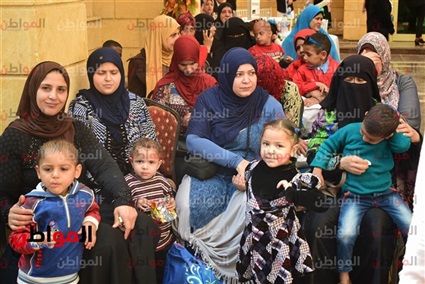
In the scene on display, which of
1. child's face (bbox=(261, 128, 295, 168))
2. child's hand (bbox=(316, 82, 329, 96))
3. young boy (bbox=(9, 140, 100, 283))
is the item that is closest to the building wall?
young boy (bbox=(9, 140, 100, 283))

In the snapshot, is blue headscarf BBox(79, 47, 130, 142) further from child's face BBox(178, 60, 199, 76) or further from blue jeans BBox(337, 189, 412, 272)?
blue jeans BBox(337, 189, 412, 272)

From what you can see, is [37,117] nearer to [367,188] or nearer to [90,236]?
[90,236]

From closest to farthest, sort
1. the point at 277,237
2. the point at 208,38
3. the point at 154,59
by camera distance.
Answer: the point at 277,237 → the point at 154,59 → the point at 208,38

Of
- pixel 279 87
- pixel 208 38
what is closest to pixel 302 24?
pixel 208 38

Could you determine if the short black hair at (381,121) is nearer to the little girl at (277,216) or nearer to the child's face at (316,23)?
the little girl at (277,216)

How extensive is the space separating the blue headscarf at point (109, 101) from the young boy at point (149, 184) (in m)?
0.27

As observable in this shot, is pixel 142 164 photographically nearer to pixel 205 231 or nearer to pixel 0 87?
pixel 205 231

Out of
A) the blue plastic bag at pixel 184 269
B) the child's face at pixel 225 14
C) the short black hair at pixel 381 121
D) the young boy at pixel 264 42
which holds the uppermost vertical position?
the child's face at pixel 225 14

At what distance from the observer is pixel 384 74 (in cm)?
521

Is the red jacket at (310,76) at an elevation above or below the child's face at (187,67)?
below

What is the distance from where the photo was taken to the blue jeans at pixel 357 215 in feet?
14.1

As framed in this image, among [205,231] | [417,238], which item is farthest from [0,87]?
[417,238]

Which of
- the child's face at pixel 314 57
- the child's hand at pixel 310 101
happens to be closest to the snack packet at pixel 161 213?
the child's hand at pixel 310 101

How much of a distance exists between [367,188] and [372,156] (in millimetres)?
183
